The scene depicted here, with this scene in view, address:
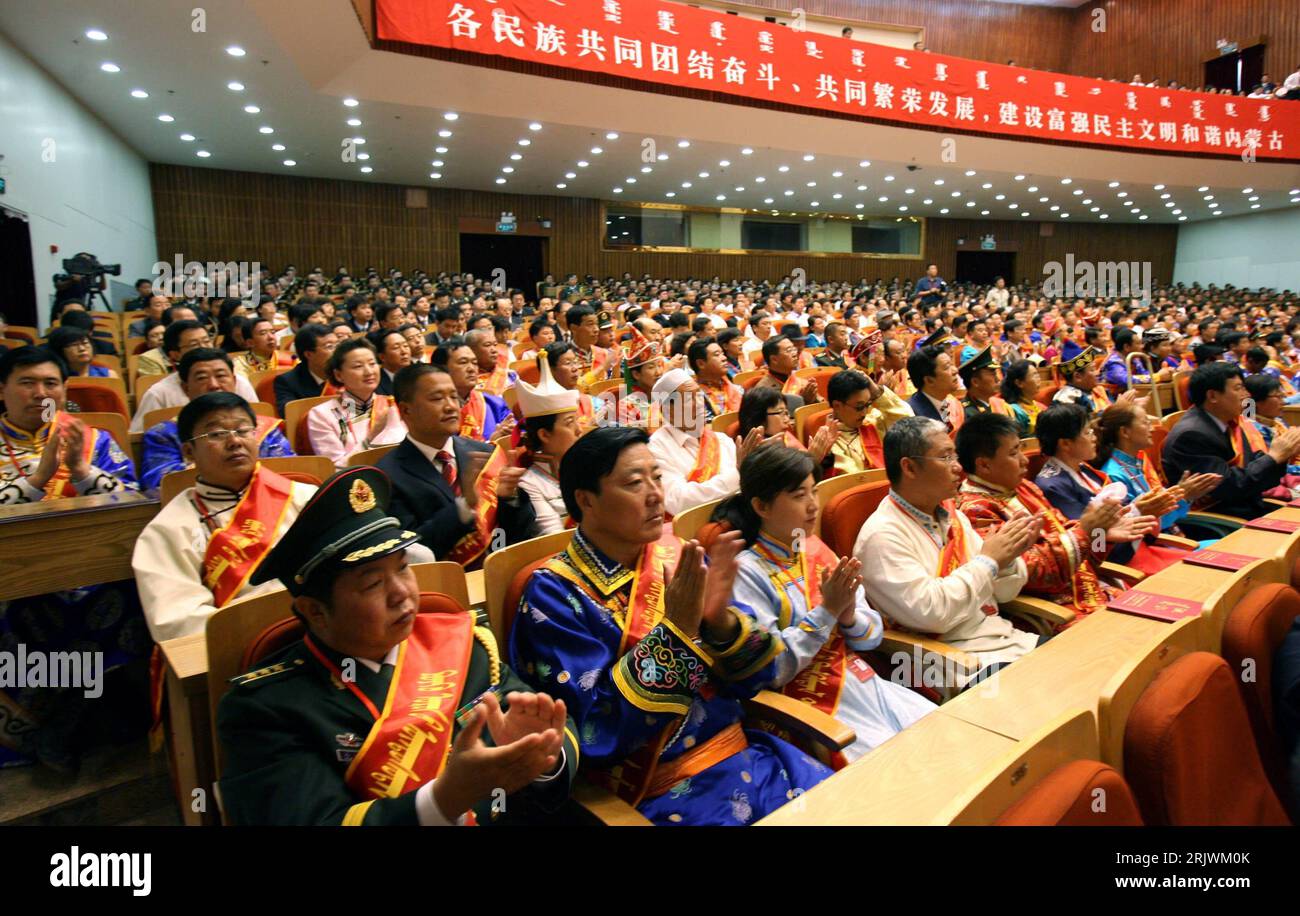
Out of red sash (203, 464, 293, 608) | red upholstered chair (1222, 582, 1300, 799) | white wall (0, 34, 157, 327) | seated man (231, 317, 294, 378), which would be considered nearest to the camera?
red upholstered chair (1222, 582, 1300, 799)

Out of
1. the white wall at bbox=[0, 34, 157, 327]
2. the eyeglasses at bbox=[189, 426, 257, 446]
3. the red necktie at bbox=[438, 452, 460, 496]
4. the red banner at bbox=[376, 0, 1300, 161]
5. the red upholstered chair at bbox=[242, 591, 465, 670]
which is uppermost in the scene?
the red banner at bbox=[376, 0, 1300, 161]

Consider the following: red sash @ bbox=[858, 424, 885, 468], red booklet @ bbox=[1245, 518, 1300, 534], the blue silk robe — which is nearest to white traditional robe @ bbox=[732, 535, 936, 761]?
the blue silk robe

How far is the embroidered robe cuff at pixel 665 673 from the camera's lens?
1.22 meters

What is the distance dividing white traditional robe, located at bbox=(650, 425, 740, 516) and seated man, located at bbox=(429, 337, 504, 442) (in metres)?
0.73

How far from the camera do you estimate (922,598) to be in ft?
6.07

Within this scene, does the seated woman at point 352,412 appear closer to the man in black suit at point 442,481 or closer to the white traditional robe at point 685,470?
the man in black suit at point 442,481

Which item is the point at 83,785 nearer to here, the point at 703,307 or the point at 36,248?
the point at 36,248

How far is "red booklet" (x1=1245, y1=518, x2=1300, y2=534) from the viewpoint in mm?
2342

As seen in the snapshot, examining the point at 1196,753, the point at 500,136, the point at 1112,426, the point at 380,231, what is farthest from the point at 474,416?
the point at 380,231

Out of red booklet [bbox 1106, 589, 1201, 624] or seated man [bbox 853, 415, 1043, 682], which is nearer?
red booklet [bbox 1106, 589, 1201, 624]

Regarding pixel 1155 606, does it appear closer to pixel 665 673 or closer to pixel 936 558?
pixel 936 558

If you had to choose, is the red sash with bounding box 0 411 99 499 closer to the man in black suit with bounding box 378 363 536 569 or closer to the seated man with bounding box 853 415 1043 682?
the man in black suit with bounding box 378 363 536 569
